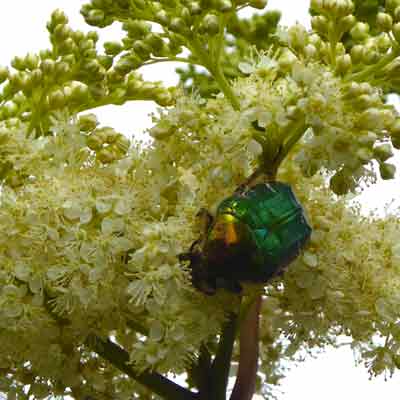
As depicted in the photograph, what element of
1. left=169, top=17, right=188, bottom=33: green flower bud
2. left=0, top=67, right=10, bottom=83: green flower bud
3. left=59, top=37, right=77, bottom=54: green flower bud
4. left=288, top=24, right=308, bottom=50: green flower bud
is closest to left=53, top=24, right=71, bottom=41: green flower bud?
left=59, top=37, right=77, bottom=54: green flower bud

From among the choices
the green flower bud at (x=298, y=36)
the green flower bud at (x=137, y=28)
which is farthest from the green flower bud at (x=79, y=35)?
the green flower bud at (x=298, y=36)

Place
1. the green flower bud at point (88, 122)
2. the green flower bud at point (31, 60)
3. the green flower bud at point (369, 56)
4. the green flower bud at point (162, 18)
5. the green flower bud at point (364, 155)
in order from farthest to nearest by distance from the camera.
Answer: the green flower bud at point (31, 60), the green flower bud at point (88, 122), the green flower bud at point (162, 18), the green flower bud at point (369, 56), the green flower bud at point (364, 155)

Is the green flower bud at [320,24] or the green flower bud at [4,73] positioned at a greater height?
the green flower bud at [320,24]

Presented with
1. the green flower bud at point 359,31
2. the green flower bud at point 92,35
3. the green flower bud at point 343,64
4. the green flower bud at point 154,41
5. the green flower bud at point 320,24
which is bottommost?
the green flower bud at point 343,64

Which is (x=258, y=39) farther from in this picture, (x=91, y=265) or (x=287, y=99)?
(x=91, y=265)

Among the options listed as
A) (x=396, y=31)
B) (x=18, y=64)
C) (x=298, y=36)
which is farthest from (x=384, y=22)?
(x=18, y=64)

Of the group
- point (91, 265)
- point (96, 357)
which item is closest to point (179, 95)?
point (91, 265)

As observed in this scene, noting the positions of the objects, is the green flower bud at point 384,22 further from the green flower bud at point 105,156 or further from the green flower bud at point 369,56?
the green flower bud at point 105,156
